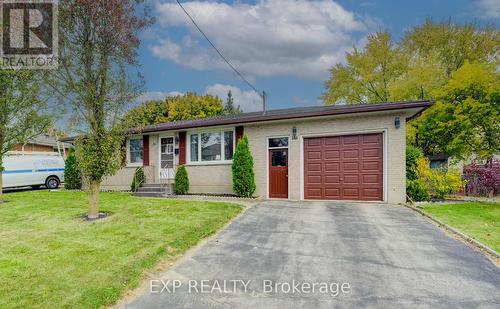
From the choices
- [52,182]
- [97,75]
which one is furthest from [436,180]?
[52,182]

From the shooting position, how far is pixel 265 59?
1770 cm

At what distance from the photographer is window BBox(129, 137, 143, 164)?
1470 centimetres

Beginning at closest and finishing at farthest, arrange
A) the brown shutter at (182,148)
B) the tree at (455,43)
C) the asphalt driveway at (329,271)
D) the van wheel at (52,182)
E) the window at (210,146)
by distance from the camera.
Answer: the asphalt driveway at (329,271), the window at (210,146), the brown shutter at (182,148), the van wheel at (52,182), the tree at (455,43)

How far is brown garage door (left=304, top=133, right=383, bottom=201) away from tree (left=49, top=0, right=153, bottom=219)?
6305mm

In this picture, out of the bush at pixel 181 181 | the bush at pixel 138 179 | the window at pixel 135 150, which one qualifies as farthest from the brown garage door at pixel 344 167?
the window at pixel 135 150

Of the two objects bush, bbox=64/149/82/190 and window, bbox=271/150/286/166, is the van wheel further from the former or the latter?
window, bbox=271/150/286/166

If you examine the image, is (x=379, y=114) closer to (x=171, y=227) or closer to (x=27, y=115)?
(x=171, y=227)

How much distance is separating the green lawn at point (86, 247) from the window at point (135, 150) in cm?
637

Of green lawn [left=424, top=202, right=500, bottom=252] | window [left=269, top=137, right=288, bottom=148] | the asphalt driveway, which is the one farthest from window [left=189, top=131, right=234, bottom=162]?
green lawn [left=424, top=202, right=500, bottom=252]

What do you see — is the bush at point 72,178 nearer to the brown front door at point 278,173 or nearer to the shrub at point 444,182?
the brown front door at point 278,173

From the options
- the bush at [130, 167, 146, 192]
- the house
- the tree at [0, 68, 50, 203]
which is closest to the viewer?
the house

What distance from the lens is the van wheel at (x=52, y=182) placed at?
1728 cm

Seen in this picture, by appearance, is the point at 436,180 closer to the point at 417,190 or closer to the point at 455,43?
the point at 417,190

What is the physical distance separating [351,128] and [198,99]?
27.1 m
